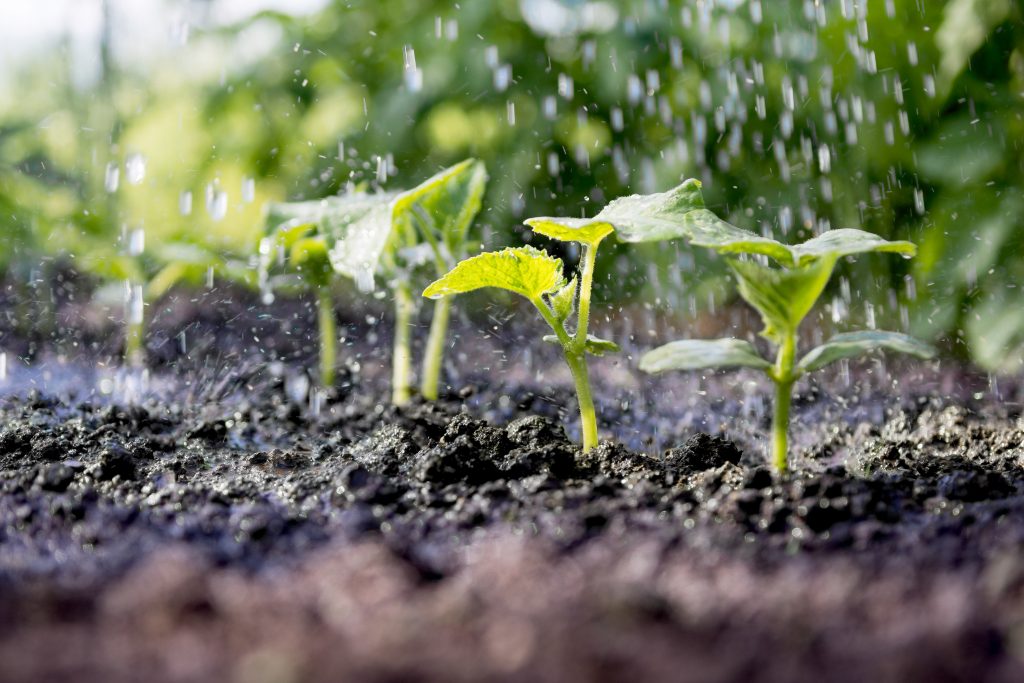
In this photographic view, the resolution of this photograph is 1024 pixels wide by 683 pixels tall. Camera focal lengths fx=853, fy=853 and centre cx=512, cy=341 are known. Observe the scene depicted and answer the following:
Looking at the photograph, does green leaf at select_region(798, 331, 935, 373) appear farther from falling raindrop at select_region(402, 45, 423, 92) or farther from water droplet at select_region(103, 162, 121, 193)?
water droplet at select_region(103, 162, 121, 193)

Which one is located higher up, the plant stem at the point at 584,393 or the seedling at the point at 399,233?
the seedling at the point at 399,233

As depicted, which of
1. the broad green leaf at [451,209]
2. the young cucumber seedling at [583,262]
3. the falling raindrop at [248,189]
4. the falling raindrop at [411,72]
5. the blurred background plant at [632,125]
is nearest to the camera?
the young cucumber seedling at [583,262]

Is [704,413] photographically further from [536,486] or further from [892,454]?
[536,486]

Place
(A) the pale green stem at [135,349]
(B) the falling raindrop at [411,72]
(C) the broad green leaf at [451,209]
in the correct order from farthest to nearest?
1. (B) the falling raindrop at [411,72]
2. (A) the pale green stem at [135,349]
3. (C) the broad green leaf at [451,209]

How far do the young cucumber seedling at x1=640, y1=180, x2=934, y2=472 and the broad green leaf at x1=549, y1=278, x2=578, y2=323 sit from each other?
0.16 m

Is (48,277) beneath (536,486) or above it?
above

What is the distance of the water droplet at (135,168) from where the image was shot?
4.00 m

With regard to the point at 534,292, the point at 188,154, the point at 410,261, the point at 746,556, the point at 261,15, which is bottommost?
the point at 746,556

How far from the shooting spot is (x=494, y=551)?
0.74m

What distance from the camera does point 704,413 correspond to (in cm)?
202

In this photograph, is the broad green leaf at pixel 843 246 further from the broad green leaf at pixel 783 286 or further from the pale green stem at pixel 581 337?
the pale green stem at pixel 581 337

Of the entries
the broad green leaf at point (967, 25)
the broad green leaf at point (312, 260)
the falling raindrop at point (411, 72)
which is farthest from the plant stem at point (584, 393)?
the falling raindrop at point (411, 72)

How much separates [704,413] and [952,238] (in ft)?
2.57

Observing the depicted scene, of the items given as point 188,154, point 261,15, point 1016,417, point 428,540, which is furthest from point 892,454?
point 188,154
